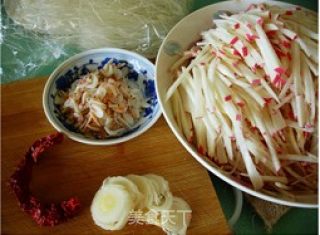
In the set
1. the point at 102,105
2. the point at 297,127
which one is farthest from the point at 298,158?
the point at 102,105

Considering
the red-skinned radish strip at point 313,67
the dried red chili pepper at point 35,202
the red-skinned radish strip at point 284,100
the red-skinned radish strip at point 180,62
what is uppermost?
the red-skinned radish strip at point 313,67

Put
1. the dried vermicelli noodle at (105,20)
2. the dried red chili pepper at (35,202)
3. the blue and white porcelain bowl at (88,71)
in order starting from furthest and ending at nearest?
the dried vermicelli noodle at (105,20) < the blue and white porcelain bowl at (88,71) < the dried red chili pepper at (35,202)

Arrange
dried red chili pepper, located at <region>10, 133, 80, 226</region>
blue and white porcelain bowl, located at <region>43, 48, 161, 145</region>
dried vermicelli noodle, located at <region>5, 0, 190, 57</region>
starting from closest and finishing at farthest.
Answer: dried red chili pepper, located at <region>10, 133, 80, 226</region>
blue and white porcelain bowl, located at <region>43, 48, 161, 145</region>
dried vermicelli noodle, located at <region>5, 0, 190, 57</region>

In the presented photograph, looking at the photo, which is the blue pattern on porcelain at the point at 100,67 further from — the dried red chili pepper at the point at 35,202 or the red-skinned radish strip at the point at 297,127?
the red-skinned radish strip at the point at 297,127

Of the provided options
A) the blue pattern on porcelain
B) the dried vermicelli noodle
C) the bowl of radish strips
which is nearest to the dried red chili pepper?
the blue pattern on porcelain

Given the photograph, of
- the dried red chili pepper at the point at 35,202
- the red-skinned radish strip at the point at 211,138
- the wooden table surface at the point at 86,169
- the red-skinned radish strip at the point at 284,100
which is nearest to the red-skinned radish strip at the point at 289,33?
the red-skinned radish strip at the point at 284,100

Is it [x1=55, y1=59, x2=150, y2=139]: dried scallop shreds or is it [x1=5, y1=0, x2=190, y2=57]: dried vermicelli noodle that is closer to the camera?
[x1=55, y1=59, x2=150, y2=139]: dried scallop shreds

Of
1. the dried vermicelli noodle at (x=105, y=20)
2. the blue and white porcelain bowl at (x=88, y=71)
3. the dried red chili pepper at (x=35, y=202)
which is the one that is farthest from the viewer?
the dried vermicelli noodle at (x=105, y=20)

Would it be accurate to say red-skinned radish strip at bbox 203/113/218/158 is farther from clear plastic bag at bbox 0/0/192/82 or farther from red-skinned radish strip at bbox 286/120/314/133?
Answer: clear plastic bag at bbox 0/0/192/82
